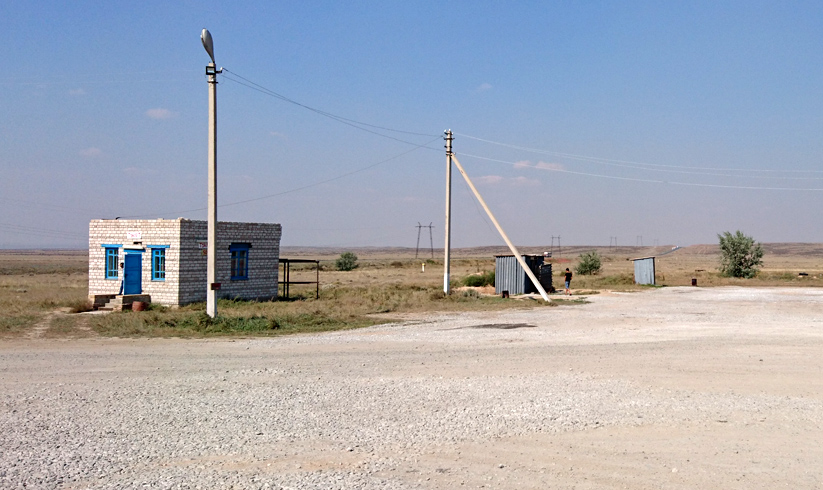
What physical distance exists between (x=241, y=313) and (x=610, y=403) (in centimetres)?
1642

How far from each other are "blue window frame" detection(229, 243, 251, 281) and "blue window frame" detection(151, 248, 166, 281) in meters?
2.91

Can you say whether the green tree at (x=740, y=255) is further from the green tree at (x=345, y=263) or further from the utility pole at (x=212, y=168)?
the utility pole at (x=212, y=168)

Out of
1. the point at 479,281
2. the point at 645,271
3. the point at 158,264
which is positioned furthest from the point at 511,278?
the point at 158,264

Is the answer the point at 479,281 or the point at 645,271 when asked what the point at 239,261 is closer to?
the point at 479,281

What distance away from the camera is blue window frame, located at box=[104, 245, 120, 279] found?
2875 centimetres

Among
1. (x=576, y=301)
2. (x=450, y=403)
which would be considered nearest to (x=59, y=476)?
(x=450, y=403)

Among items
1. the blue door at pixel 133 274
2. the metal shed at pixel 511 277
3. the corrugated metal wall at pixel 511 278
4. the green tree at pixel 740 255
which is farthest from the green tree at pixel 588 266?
→ the blue door at pixel 133 274

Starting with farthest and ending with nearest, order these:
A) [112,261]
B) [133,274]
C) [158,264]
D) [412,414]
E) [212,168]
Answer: [112,261], [133,274], [158,264], [212,168], [412,414]

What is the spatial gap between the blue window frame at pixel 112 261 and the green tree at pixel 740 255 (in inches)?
1989

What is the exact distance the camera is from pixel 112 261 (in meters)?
28.9

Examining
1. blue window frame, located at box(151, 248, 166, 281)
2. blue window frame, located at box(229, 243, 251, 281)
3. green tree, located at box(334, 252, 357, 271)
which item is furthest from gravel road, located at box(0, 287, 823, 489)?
green tree, located at box(334, 252, 357, 271)

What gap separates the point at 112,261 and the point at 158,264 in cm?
256

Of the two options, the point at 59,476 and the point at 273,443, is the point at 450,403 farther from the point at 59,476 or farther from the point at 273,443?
the point at 59,476

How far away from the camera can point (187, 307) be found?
1037 inches
